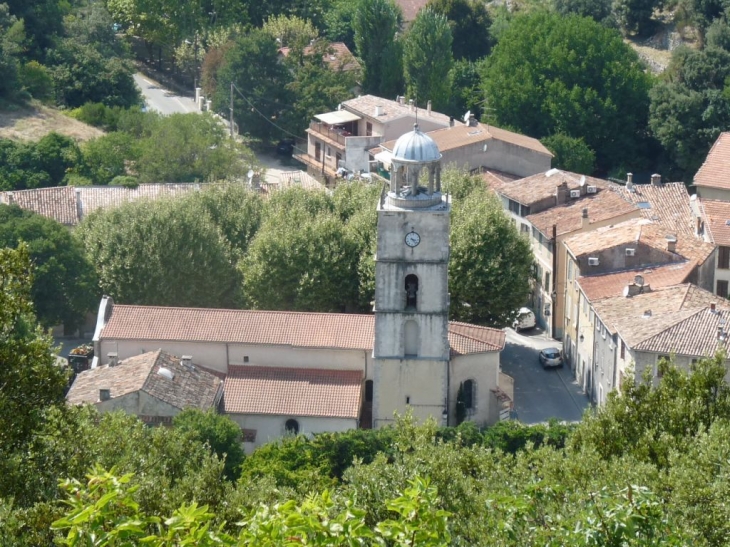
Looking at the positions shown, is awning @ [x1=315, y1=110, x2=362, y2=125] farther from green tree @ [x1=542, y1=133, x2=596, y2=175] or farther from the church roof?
the church roof

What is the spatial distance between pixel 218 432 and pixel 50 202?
2428 centimetres

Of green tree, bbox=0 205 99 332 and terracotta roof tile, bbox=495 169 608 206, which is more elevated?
terracotta roof tile, bbox=495 169 608 206

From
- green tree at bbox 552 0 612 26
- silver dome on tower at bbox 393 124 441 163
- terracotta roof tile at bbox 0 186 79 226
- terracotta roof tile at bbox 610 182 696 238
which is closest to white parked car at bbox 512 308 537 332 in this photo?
terracotta roof tile at bbox 610 182 696 238

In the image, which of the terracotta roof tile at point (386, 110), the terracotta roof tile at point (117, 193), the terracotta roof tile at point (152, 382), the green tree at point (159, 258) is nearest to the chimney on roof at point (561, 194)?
the terracotta roof tile at point (386, 110)

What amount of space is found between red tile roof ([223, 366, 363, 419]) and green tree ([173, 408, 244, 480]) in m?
A: 3.13

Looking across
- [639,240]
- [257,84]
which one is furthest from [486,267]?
[257,84]

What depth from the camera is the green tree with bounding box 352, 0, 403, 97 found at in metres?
87.3

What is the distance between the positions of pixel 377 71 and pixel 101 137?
20400mm

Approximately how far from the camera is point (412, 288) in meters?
45.0

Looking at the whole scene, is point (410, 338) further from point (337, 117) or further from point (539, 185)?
point (337, 117)

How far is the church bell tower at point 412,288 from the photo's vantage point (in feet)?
145

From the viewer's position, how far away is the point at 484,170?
228ft

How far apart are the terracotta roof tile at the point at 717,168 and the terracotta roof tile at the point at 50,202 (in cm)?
2855

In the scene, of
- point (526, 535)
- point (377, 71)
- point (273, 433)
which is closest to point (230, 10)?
point (377, 71)
